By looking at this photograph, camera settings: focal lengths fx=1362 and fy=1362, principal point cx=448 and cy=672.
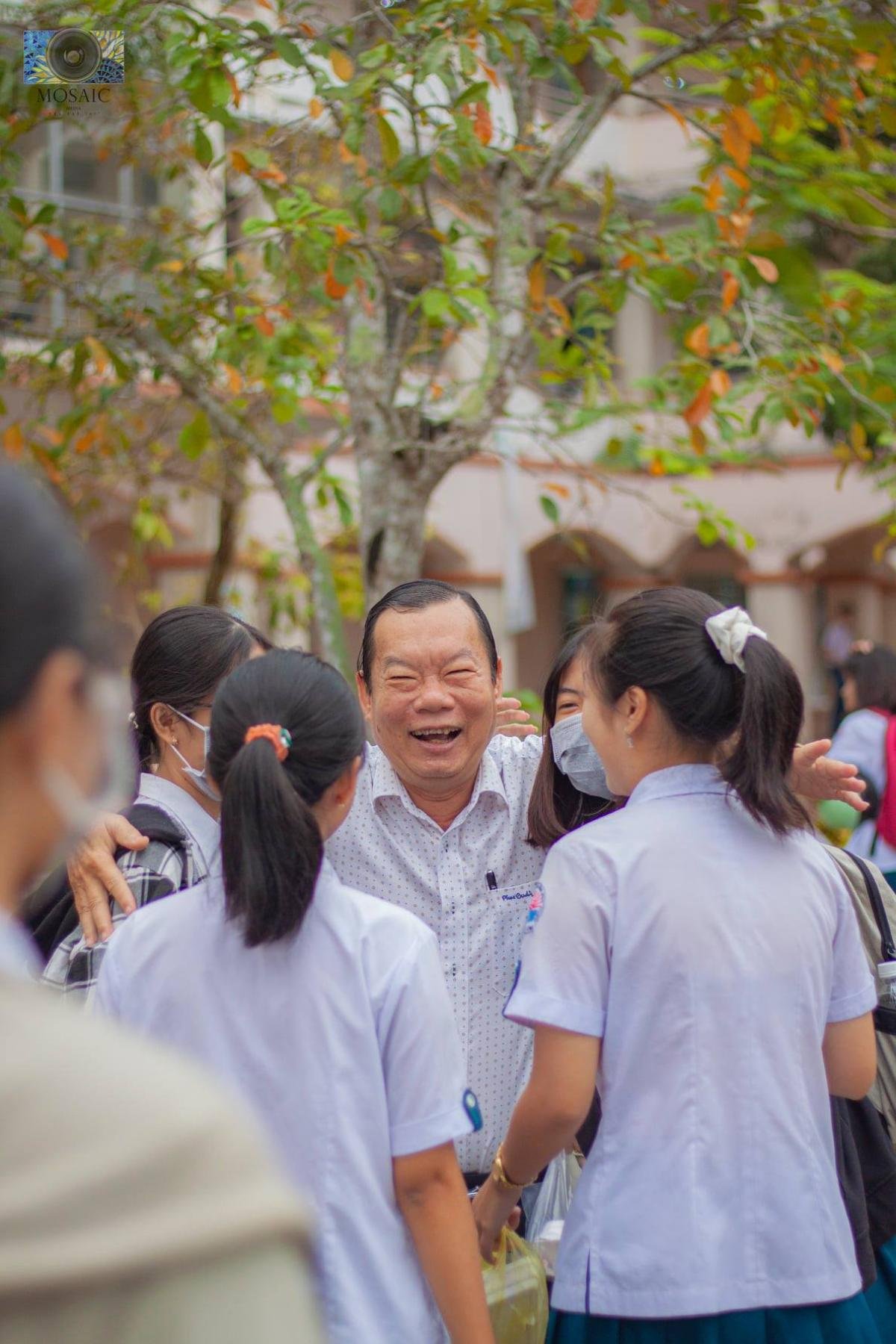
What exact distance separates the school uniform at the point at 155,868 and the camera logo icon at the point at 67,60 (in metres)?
2.78

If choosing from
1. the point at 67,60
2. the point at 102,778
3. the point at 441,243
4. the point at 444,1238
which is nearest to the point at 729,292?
the point at 441,243

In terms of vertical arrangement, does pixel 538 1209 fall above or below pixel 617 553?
below

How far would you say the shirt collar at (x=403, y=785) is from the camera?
2656 millimetres

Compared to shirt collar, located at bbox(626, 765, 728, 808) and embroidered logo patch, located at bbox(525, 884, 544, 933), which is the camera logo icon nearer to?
embroidered logo patch, located at bbox(525, 884, 544, 933)

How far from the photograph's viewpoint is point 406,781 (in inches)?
105

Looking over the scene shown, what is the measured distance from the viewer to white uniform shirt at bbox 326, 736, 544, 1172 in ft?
8.20

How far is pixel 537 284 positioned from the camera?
15.1 ft

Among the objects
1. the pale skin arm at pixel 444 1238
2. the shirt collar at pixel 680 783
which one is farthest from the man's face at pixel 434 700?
the pale skin arm at pixel 444 1238

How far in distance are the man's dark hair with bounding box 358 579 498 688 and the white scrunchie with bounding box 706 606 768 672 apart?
31.5 inches

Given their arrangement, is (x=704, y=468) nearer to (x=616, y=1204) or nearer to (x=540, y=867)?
(x=540, y=867)

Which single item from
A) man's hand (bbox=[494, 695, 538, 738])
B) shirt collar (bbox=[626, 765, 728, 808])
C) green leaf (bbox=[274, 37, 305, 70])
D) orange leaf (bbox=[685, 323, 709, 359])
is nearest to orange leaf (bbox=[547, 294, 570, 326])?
orange leaf (bbox=[685, 323, 709, 359])

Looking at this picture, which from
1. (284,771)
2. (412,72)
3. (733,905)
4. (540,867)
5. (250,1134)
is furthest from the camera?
(412,72)

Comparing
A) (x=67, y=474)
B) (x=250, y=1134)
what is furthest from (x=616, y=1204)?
(x=67, y=474)

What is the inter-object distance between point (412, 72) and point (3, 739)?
12.0 feet
